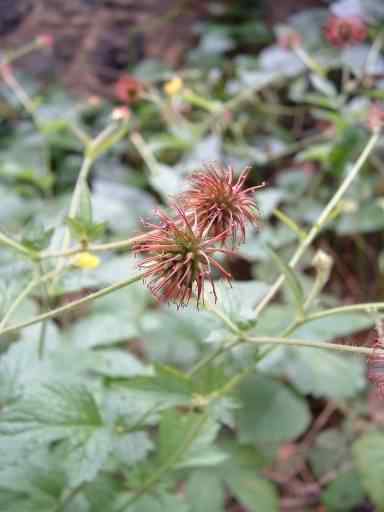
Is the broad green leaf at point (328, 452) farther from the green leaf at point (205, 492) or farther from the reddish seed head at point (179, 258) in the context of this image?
the reddish seed head at point (179, 258)

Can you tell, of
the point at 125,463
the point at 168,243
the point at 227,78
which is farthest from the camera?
the point at 227,78

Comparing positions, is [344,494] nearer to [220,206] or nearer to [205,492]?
[205,492]

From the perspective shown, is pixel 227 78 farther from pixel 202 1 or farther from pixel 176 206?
pixel 176 206

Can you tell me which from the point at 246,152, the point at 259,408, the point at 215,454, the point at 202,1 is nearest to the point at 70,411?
the point at 215,454

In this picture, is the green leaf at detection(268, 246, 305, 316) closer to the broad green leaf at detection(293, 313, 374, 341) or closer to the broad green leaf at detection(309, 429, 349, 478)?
the broad green leaf at detection(293, 313, 374, 341)

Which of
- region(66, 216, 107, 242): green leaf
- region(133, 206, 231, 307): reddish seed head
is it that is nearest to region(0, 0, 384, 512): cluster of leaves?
region(66, 216, 107, 242): green leaf

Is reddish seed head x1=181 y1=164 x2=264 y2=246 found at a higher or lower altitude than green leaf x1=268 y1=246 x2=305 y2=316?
higher
